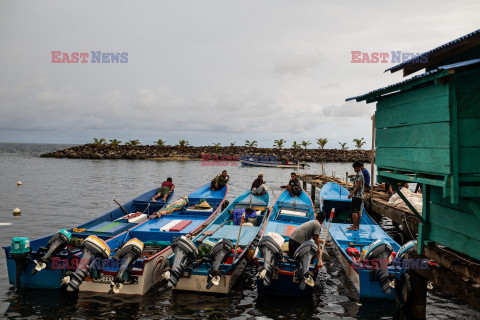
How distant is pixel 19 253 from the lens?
909cm

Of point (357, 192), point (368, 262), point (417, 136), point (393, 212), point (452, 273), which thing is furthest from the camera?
point (393, 212)

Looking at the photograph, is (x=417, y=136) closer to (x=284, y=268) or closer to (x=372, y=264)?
(x=372, y=264)

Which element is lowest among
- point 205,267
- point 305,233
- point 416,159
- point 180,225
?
point 205,267

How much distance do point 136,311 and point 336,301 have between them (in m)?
5.96

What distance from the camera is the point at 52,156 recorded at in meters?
85.2

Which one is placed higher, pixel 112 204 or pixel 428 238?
pixel 428 238

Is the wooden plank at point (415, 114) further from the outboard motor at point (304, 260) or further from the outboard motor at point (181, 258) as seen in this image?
the outboard motor at point (181, 258)

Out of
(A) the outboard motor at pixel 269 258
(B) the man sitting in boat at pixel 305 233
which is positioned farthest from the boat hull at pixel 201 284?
(B) the man sitting in boat at pixel 305 233

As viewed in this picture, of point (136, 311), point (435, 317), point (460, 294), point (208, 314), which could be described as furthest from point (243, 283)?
point (460, 294)

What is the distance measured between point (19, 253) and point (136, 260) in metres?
3.31

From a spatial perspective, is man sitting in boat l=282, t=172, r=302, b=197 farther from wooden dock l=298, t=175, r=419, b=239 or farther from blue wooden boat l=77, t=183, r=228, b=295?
blue wooden boat l=77, t=183, r=228, b=295

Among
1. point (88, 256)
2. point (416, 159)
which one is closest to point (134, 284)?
point (88, 256)

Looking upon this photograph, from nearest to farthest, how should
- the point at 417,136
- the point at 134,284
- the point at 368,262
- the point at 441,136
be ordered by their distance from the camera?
the point at 441,136, the point at 417,136, the point at 368,262, the point at 134,284

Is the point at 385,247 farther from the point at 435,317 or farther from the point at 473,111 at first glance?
the point at 473,111
